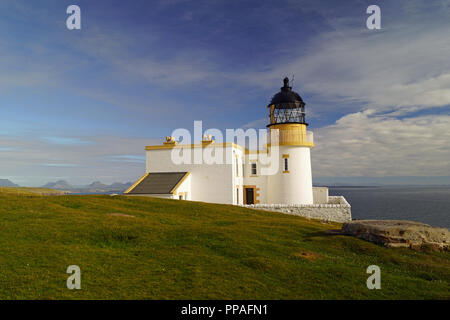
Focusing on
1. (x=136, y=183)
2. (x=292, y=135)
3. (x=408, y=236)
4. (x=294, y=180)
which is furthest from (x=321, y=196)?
(x=408, y=236)

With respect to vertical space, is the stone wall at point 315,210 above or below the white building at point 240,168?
below

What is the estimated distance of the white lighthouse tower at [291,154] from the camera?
1542 inches

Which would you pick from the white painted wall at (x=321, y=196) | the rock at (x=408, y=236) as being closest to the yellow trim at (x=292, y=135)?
the white painted wall at (x=321, y=196)

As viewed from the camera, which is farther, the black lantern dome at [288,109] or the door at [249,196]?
the door at [249,196]

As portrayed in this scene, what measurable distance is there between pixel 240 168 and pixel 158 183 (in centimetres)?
1086

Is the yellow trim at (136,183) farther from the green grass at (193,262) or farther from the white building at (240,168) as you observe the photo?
the green grass at (193,262)

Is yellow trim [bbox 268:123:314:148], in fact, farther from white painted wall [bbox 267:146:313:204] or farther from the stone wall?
the stone wall

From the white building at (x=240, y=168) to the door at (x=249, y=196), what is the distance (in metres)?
0.23

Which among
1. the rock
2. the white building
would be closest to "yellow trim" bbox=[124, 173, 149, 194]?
the white building

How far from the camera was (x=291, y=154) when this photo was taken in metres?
39.3

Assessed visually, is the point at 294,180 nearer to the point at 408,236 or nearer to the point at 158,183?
the point at 158,183
